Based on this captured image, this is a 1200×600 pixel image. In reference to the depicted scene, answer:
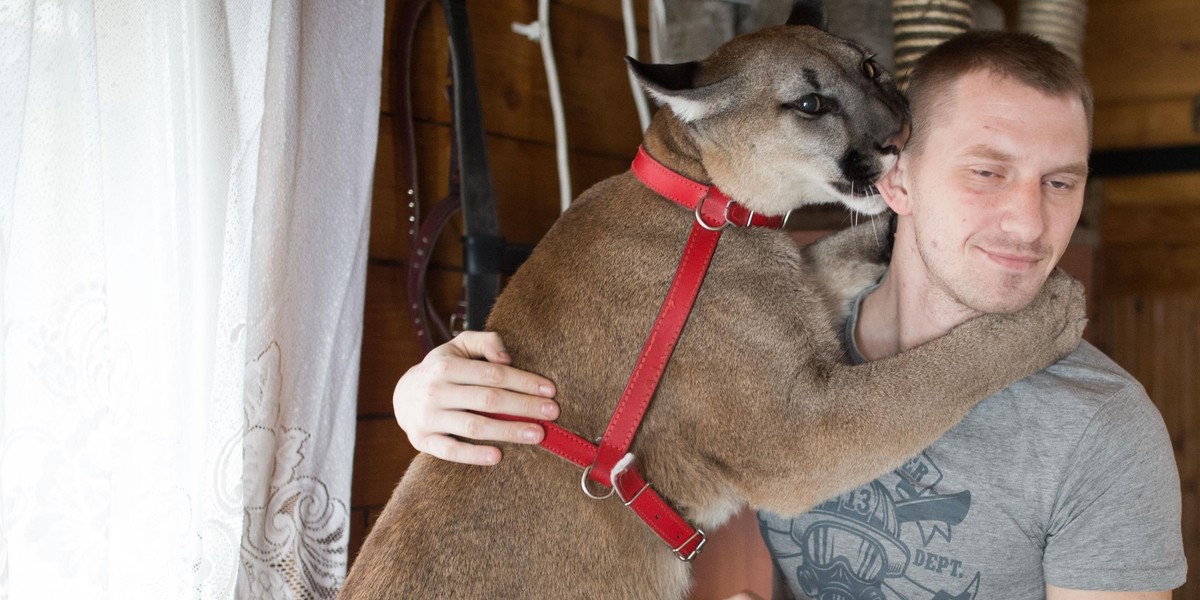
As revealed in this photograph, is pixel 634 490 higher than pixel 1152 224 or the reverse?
the reverse

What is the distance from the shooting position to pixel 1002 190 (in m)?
1.74

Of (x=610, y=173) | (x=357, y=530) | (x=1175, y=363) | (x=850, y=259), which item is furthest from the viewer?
(x=1175, y=363)

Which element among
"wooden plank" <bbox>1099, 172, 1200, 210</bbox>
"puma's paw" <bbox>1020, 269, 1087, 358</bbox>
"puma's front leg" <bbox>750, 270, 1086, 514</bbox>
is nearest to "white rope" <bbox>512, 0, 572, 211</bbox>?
"puma's front leg" <bbox>750, 270, 1086, 514</bbox>

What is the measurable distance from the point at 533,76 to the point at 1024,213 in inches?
65.8

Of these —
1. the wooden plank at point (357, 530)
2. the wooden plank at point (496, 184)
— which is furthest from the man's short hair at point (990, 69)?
the wooden plank at point (357, 530)

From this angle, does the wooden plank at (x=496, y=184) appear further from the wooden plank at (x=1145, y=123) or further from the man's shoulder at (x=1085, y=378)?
the wooden plank at (x=1145, y=123)

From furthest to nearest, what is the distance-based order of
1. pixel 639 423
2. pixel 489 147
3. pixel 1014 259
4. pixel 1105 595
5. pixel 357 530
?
pixel 489 147
pixel 357 530
pixel 639 423
pixel 1014 259
pixel 1105 595

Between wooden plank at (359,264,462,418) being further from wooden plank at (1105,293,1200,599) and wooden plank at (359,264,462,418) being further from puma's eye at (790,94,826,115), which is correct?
wooden plank at (1105,293,1200,599)

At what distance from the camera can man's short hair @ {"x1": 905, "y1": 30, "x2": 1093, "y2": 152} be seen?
5.79 feet

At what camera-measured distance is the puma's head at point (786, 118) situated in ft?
6.38

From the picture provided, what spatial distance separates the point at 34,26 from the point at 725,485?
1.47m

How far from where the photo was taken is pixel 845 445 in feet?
5.86

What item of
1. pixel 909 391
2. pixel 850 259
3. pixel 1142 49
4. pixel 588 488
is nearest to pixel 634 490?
pixel 588 488

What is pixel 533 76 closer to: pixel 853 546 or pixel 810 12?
pixel 810 12
